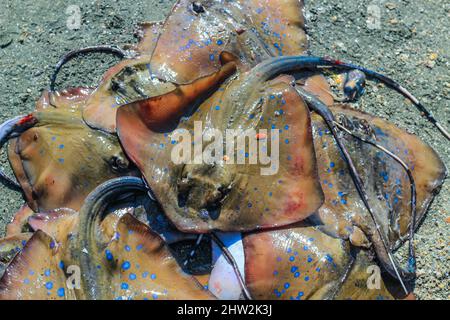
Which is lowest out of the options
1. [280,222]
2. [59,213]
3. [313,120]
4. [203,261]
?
[203,261]

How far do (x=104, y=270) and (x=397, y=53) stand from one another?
4.49 metres

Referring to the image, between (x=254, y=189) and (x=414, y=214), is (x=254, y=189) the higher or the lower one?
the higher one

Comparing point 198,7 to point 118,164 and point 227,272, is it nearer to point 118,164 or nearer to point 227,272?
point 118,164

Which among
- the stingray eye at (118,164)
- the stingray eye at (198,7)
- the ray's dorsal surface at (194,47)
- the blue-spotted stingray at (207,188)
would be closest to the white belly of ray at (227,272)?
the blue-spotted stingray at (207,188)

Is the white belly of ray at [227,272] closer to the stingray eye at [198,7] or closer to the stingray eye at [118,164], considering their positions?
the stingray eye at [118,164]

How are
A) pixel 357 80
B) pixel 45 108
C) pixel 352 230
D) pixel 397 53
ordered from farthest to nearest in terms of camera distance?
1. pixel 397 53
2. pixel 357 80
3. pixel 45 108
4. pixel 352 230

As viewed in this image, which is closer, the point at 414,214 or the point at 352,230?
the point at 352,230

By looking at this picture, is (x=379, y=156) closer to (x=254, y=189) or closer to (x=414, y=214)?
(x=414, y=214)

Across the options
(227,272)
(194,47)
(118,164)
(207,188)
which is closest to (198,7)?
(194,47)

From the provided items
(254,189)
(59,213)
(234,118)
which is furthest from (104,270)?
(234,118)

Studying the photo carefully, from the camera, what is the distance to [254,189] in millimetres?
4574

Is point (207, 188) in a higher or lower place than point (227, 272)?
higher

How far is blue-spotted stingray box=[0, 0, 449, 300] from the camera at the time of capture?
14.6 feet

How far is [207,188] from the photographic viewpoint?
14.7 feet
